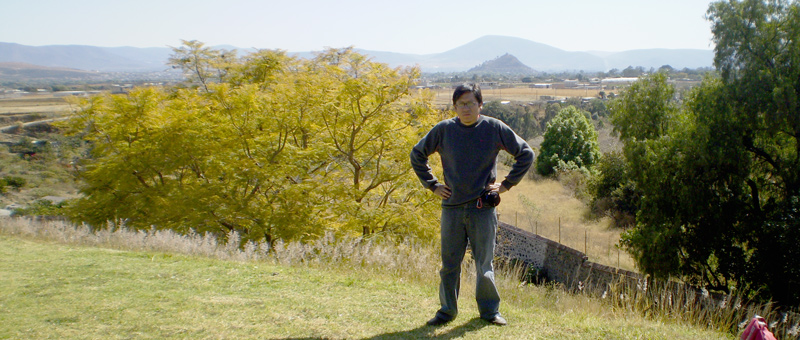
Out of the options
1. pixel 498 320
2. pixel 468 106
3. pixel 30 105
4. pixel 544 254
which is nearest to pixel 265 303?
pixel 498 320

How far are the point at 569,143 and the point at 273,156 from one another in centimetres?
3590

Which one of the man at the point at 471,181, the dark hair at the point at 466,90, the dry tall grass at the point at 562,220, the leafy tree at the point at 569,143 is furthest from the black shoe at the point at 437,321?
the leafy tree at the point at 569,143

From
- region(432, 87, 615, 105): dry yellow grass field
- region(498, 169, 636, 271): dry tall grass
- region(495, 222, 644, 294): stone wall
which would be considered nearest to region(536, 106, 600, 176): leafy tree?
region(498, 169, 636, 271): dry tall grass

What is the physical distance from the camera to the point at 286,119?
13.4 m

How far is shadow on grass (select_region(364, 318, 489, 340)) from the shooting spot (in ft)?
12.5

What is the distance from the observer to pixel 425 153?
417 cm

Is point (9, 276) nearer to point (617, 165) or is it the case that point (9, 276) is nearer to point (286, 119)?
point (286, 119)

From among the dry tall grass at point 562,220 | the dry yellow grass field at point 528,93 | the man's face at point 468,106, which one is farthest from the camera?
the dry yellow grass field at point 528,93

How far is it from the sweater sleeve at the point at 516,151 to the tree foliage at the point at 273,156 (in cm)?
744

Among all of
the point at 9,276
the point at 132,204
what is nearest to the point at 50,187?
the point at 132,204

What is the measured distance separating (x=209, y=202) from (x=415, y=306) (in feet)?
32.9

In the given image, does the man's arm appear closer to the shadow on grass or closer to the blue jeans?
the blue jeans

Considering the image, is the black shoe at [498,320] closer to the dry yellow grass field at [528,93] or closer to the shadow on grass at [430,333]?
the shadow on grass at [430,333]

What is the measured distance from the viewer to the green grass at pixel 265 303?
3922 millimetres
